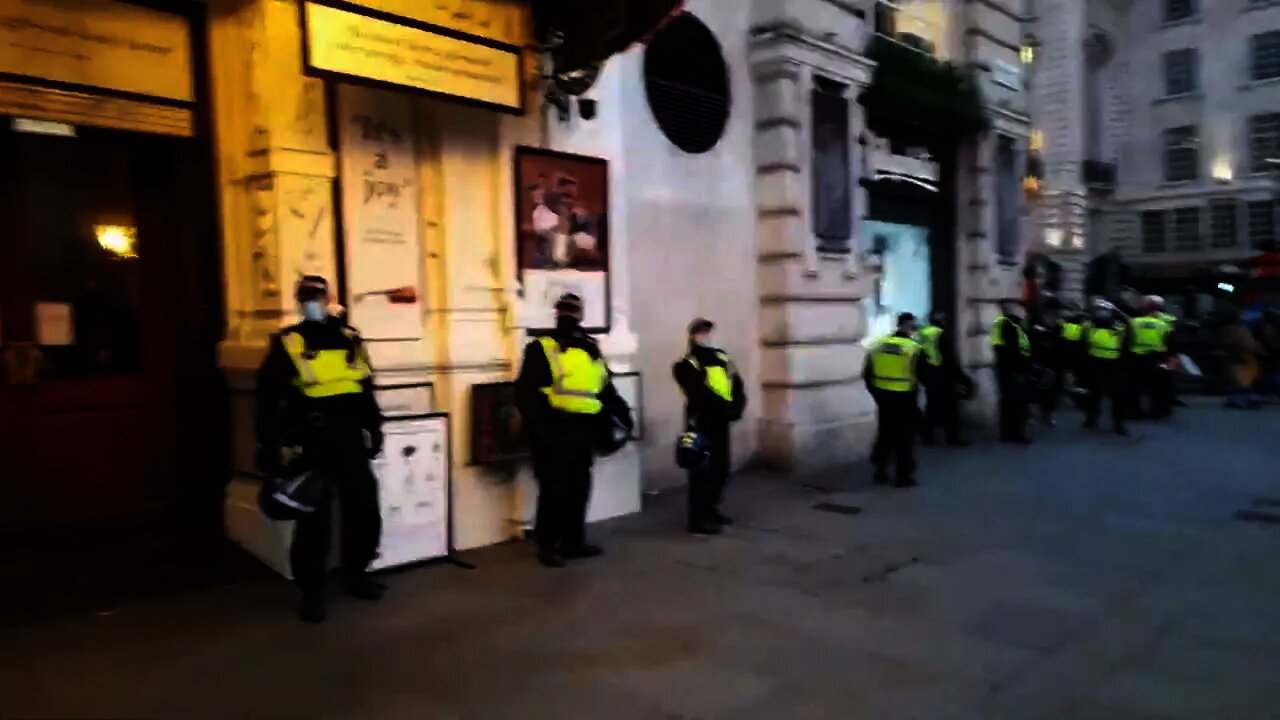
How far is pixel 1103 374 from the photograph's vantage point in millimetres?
13773

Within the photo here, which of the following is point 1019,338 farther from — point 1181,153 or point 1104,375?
point 1181,153

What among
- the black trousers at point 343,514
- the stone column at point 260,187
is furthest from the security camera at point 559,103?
the black trousers at point 343,514

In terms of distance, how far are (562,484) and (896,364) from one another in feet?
14.2

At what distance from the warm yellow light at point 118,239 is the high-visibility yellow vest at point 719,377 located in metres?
4.17

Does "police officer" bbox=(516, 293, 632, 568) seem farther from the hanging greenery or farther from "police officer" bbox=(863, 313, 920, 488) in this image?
the hanging greenery

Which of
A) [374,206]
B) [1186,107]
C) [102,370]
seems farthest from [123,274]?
[1186,107]

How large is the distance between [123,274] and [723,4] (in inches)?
265

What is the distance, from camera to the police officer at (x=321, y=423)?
5453mm

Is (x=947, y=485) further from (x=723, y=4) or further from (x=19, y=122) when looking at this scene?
(x=19, y=122)

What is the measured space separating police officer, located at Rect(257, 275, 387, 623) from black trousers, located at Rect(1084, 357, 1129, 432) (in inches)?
446

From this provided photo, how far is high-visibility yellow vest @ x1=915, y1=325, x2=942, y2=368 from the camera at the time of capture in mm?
11883

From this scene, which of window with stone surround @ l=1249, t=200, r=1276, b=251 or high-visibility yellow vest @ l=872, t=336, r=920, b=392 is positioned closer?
high-visibility yellow vest @ l=872, t=336, r=920, b=392

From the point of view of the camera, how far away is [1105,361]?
13703 mm

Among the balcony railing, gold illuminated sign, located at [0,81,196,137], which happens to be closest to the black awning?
gold illuminated sign, located at [0,81,196,137]
